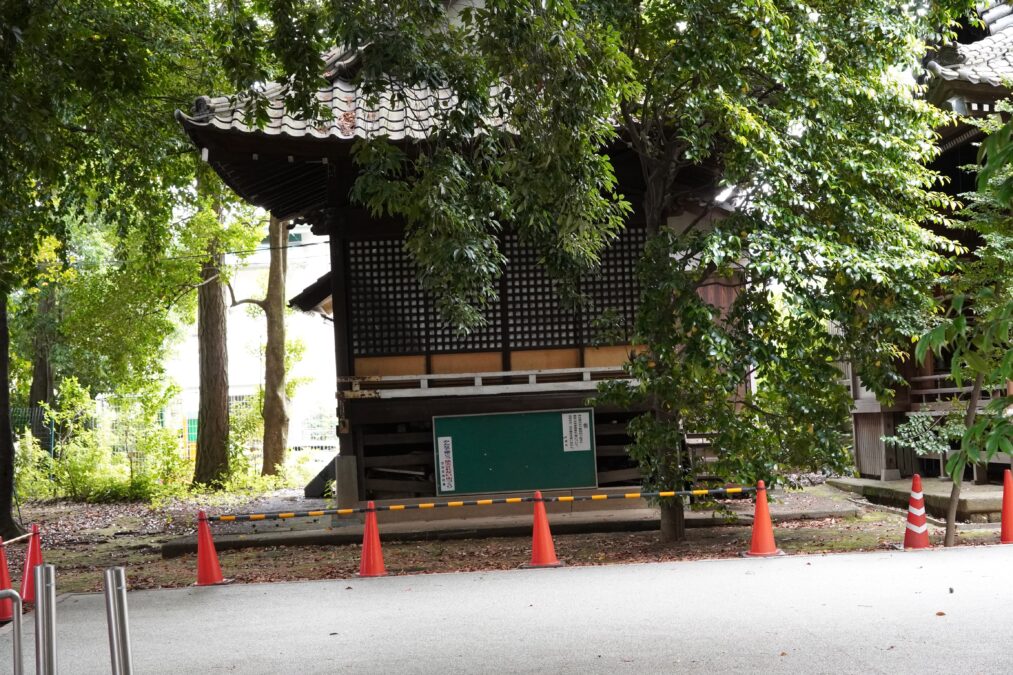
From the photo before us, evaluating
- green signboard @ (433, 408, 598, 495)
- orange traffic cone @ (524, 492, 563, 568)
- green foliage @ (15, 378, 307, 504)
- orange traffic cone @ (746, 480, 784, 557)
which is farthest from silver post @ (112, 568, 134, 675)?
green foliage @ (15, 378, 307, 504)

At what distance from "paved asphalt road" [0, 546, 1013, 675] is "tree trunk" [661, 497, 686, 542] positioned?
192 centimetres

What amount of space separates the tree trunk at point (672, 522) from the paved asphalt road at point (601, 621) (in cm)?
192

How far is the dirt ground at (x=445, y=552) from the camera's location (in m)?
12.4

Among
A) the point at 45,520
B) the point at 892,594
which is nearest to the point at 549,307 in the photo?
the point at 892,594

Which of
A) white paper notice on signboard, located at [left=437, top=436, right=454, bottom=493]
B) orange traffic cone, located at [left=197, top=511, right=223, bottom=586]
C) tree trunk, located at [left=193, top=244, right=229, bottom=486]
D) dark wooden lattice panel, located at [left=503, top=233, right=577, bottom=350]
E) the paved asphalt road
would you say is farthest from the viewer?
tree trunk, located at [left=193, top=244, right=229, bottom=486]

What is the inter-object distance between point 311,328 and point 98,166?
110 feet

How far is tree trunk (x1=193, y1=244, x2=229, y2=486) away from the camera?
85.3 feet

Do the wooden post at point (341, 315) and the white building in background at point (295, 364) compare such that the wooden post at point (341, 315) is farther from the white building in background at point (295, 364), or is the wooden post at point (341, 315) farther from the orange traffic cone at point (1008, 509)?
the white building in background at point (295, 364)

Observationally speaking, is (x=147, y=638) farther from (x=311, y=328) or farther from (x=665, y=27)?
(x=311, y=328)

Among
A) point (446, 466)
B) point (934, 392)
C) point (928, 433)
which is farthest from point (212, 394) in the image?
point (928, 433)

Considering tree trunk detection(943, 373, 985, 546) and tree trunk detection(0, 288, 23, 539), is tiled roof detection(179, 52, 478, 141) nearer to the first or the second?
tree trunk detection(0, 288, 23, 539)

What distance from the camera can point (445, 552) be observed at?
1398cm

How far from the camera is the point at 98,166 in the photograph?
15.8m

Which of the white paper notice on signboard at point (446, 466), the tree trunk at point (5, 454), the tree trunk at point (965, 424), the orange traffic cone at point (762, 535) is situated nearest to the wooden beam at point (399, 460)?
the white paper notice on signboard at point (446, 466)
